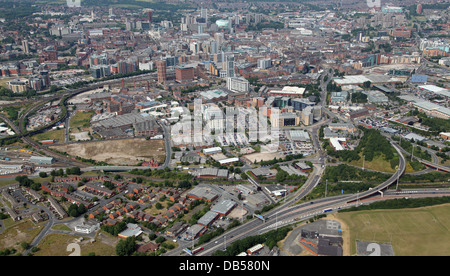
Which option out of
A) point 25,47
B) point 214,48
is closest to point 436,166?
point 214,48

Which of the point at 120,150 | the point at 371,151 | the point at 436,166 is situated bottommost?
the point at 120,150

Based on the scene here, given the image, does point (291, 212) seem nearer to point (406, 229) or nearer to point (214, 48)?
point (406, 229)

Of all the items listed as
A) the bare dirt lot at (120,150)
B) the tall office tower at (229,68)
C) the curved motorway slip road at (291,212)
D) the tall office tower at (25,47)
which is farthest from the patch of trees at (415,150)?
the tall office tower at (25,47)

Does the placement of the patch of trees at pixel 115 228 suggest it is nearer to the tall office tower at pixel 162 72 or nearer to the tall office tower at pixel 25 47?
the tall office tower at pixel 162 72

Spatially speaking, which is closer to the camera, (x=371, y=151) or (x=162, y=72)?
(x=371, y=151)

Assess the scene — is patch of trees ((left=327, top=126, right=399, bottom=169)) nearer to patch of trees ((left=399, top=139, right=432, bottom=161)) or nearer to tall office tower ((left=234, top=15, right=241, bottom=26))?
patch of trees ((left=399, top=139, right=432, bottom=161))

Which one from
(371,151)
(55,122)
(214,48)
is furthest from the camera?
(214,48)

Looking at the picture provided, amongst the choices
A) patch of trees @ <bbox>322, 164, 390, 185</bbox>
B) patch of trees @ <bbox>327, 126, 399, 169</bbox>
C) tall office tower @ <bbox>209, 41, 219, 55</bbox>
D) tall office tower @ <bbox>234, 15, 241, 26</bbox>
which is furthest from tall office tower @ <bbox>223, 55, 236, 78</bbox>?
tall office tower @ <bbox>234, 15, 241, 26</bbox>
